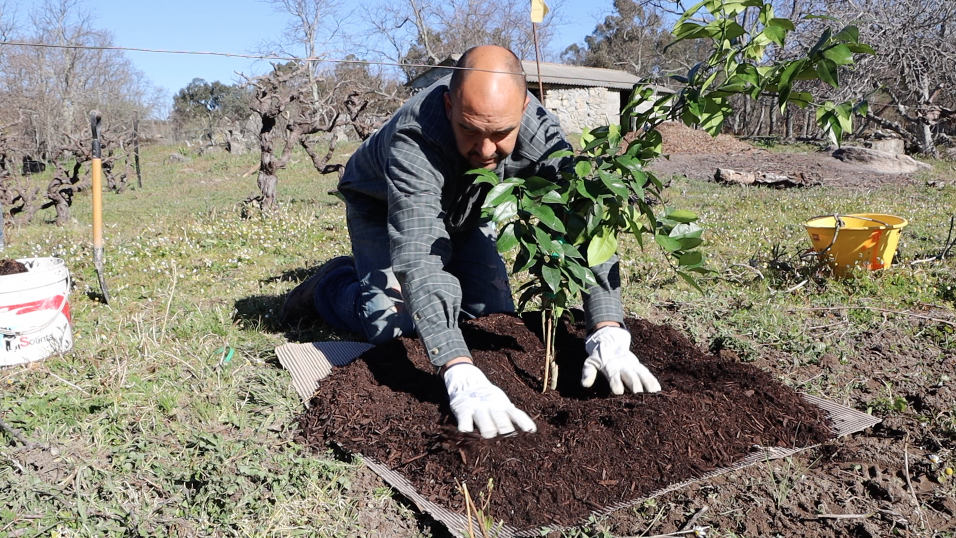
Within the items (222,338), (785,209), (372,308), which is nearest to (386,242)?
(372,308)

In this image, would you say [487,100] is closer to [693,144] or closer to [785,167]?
[785,167]

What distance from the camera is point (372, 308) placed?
10.3 feet

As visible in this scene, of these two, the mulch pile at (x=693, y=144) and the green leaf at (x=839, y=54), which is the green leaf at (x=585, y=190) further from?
the mulch pile at (x=693, y=144)

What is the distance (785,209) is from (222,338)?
22.2 feet

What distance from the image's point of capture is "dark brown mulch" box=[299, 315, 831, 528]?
191 cm

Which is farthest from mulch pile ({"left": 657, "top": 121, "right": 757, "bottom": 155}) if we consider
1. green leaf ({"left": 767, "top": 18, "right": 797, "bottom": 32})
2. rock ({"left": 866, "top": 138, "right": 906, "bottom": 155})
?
green leaf ({"left": 767, "top": 18, "right": 797, "bottom": 32})

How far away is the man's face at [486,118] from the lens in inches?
86.0

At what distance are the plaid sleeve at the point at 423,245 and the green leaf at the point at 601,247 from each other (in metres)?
0.49

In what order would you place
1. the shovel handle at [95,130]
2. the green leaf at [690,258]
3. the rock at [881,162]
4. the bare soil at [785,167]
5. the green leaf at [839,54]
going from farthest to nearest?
1. the rock at [881,162]
2. the bare soil at [785,167]
3. the shovel handle at [95,130]
4. the green leaf at [690,258]
5. the green leaf at [839,54]

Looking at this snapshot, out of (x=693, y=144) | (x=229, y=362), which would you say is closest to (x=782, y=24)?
(x=229, y=362)

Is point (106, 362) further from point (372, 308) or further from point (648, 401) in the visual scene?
point (648, 401)

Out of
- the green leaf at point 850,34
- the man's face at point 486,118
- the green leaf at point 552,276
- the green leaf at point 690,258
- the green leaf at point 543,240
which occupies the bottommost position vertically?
the green leaf at point 552,276

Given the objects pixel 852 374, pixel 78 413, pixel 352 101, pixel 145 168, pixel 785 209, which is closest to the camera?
pixel 78 413

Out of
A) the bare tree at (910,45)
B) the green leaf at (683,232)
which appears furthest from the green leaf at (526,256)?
the bare tree at (910,45)
